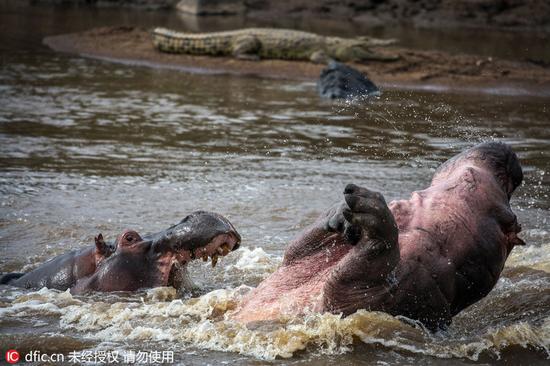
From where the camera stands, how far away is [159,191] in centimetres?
811

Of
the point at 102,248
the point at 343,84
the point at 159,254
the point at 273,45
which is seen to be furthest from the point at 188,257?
the point at 273,45

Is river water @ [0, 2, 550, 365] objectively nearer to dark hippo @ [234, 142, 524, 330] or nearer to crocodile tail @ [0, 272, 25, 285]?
dark hippo @ [234, 142, 524, 330]

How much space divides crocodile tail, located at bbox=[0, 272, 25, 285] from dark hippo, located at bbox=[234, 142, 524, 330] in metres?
1.64

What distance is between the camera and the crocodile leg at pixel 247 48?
1843 centimetres

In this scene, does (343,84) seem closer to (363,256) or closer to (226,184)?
(226,184)

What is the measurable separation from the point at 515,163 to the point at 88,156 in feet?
19.2

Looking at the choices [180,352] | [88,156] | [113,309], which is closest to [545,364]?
[180,352]

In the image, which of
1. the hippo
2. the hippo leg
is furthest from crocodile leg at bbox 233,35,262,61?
the hippo leg

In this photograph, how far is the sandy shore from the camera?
1532cm

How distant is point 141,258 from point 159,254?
4.6 inches

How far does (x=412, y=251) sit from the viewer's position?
162 inches

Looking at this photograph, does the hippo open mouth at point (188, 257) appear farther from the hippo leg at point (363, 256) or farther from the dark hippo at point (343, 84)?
the dark hippo at point (343, 84)

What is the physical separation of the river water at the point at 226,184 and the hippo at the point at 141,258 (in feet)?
0.28

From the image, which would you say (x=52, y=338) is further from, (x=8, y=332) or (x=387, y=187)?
(x=387, y=187)
